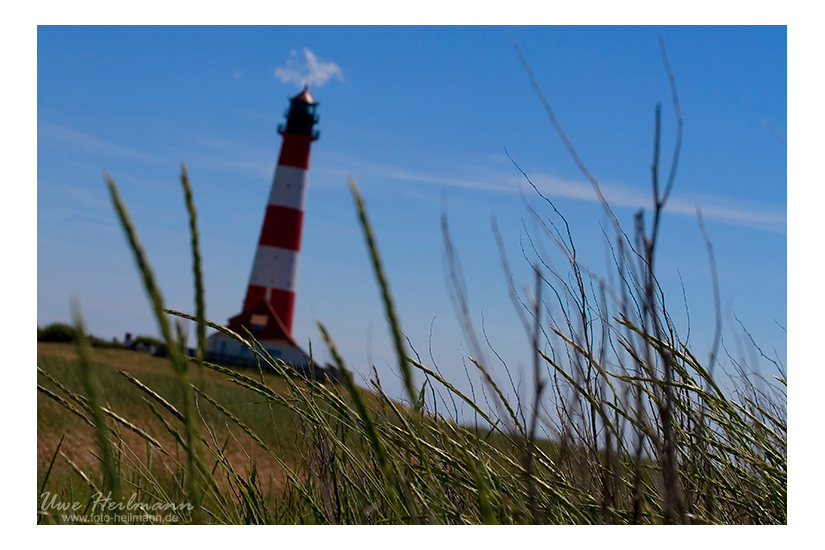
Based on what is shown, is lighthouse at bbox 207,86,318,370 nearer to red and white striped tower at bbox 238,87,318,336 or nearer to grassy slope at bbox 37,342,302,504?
red and white striped tower at bbox 238,87,318,336

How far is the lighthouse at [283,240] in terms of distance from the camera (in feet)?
41.3

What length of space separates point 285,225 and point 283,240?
0.30m

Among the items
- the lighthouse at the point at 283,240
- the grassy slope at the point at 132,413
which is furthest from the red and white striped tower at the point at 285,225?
the grassy slope at the point at 132,413

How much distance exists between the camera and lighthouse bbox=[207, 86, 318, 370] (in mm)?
12578

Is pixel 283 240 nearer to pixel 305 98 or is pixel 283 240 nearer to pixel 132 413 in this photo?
pixel 305 98

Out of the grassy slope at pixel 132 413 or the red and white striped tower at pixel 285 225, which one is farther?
the red and white striped tower at pixel 285 225

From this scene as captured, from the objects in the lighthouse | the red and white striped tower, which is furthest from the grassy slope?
the red and white striped tower

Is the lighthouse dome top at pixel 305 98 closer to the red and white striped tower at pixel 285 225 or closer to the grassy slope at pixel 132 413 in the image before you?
the red and white striped tower at pixel 285 225

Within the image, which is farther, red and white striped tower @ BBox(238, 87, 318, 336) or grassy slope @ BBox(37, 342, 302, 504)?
red and white striped tower @ BBox(238, 87, 318, 336)

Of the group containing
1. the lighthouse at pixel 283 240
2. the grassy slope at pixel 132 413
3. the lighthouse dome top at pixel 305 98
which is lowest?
the grassy slope at pixel 132 413

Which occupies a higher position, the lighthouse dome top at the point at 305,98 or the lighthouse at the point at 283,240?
the lighthouse dome top at the point at 305,98

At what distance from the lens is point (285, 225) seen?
12766mm

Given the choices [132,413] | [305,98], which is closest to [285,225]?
[305,98]

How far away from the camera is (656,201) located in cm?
78
